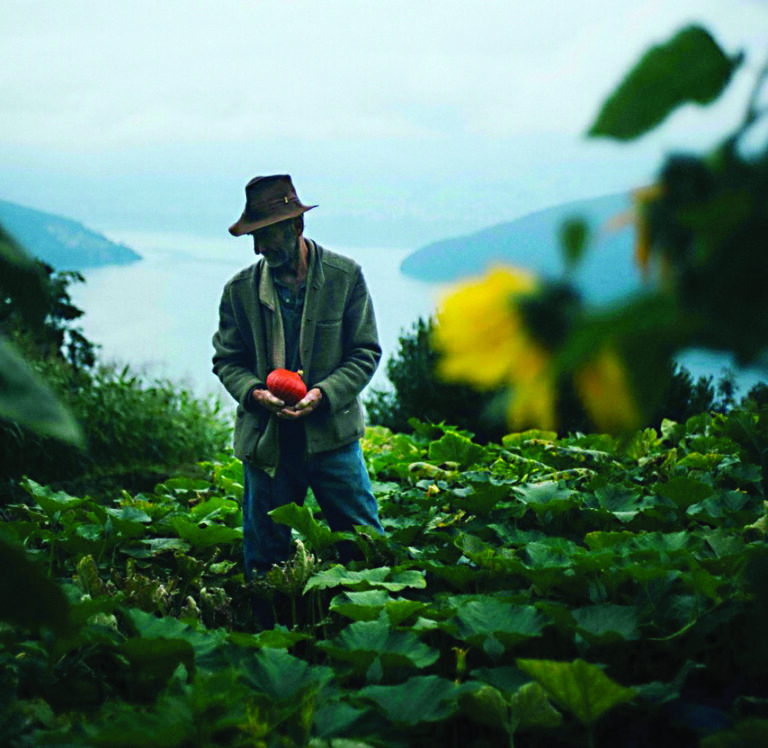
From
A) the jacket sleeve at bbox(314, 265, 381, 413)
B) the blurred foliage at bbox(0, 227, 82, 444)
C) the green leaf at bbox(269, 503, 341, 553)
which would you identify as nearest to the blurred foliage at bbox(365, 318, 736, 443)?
the jacket sleeve at bbox(314, 265, 381, 413)

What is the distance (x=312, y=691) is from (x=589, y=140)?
3.55 feet

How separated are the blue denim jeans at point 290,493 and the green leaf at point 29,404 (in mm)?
2397

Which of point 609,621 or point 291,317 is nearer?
point 609,621

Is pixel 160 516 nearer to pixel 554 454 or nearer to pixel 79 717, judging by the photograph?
pixel 554 454

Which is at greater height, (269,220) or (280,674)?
(269,220)

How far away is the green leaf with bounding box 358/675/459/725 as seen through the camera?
1.68 metres

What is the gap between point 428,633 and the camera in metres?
2.29

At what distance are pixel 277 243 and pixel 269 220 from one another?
11 cm

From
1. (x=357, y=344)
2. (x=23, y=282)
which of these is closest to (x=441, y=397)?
(x=357, y=344)

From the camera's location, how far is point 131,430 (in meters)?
7.19

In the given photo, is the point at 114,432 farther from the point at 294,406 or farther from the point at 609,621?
the point at 609,621

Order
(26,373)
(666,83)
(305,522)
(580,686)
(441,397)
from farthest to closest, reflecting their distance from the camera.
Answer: (441,397) < (305,522) < (580,686) < (26,373) < (666,83)

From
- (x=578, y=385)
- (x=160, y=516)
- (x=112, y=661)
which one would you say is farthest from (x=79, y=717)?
(x=160, y=516)

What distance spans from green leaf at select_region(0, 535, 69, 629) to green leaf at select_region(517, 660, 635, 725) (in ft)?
2.61
